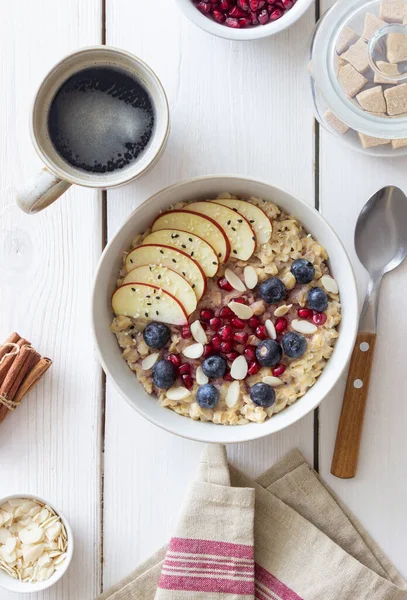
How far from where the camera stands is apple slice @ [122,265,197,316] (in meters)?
1.50

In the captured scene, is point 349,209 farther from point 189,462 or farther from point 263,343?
point 189,462

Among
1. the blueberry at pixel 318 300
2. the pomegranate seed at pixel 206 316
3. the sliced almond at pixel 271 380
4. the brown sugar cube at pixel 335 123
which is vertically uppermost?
the brown sugar cube at pixel 335 123

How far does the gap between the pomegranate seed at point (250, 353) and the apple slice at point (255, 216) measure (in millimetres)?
198

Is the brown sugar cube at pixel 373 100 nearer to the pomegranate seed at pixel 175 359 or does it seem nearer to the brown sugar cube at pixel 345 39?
the brown sugar cube at pixel 345 39

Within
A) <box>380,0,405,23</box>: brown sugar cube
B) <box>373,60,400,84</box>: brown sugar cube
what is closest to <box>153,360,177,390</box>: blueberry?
<box>373,60,400,84</box>: brown sugar cube

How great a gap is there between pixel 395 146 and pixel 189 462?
29.4 inches

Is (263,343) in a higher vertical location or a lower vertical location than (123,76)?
lower

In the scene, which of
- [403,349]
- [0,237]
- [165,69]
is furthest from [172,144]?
[403,349]

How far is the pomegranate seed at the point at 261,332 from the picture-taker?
4.99 ft

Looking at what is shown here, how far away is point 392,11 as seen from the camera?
4.99ft

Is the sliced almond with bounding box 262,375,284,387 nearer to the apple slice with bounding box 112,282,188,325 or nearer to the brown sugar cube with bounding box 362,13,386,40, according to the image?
the apple slice with bounding box 112,282,188,325

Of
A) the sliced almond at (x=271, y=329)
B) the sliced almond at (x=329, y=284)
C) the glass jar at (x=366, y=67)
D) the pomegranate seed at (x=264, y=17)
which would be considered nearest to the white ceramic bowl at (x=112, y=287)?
the sliced almond at (x=329, y=284)

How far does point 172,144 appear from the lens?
164cm

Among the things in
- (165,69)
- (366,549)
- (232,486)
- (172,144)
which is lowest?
(366,549)
